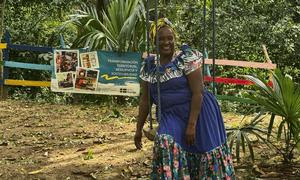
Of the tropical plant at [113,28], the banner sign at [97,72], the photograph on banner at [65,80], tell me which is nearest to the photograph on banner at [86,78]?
the banner sign at [97,72]

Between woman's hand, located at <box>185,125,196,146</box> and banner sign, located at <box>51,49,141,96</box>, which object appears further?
banner sign, located at <box>51,49,141,96</box>

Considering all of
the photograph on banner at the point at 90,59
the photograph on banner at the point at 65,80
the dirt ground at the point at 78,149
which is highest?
the photograph on banner at the point at 90,59

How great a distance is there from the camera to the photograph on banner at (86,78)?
27.6 ft

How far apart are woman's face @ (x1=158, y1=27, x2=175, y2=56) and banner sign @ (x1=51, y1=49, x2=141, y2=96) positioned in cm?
526

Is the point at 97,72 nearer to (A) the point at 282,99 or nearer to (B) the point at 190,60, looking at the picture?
(A) the point at 282,99

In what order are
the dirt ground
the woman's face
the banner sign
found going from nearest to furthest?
1. the woman's face
2. the dirt ground
3. the banner sign

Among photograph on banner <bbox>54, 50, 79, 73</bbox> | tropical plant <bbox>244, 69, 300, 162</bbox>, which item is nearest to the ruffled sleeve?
tropical plant <bbox>244, 69, 300, 162</bbox>

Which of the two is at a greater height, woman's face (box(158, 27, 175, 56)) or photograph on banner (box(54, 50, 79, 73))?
woman's face (box(158, 27, 175, 56))

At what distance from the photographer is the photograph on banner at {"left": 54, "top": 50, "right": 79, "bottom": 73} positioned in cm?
849

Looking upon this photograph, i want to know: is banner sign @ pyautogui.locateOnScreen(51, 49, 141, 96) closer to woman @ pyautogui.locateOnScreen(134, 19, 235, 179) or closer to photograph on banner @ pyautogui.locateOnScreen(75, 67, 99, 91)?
photograph on banner @ pyautogui.locateOnScreen(75, 67, 99, 91)

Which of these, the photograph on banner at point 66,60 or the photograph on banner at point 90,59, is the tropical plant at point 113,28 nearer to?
the photograph on banner at point 90,59

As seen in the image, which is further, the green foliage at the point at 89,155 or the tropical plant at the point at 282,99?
the green foliage at the point at 89,155

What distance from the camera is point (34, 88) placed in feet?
36.4

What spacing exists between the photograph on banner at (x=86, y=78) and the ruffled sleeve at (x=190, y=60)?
5575mm
